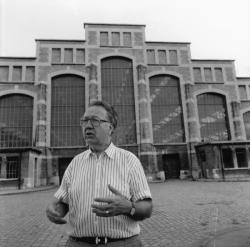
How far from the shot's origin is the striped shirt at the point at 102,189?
1788 mm

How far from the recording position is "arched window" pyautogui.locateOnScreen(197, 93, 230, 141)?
30.3 meters

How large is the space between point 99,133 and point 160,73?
97.7 feet

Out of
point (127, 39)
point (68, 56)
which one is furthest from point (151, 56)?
point (68, 56)

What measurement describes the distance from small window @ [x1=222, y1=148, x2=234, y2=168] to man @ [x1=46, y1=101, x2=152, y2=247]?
2810cm

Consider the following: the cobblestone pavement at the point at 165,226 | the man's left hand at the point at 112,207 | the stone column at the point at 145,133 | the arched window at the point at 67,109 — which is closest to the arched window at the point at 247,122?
the stone column at the point at 145,133

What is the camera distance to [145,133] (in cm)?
2752

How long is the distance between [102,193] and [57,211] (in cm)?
45

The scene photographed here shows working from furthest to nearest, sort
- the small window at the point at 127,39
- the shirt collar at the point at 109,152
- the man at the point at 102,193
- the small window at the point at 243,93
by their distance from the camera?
1. the small window at the point at 243,93
2. the small window at the point at 127,39
3. the shirt collar at the point at 109,152
4. the man at the point at 102,193

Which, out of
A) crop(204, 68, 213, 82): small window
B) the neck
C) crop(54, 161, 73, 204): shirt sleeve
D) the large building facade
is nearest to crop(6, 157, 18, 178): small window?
the large building facade

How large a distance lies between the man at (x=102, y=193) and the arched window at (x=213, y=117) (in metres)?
29.6

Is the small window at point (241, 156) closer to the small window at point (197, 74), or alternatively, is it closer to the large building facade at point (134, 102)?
the large building facade at point (134, 102)

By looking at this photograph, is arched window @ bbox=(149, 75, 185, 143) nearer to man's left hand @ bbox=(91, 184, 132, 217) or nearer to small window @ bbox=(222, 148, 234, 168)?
small window @ bbox=(222, 148, 234, 168)

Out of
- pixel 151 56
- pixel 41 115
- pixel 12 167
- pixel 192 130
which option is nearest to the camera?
pixel 12 167

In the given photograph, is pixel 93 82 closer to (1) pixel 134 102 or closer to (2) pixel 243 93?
(1) pixel 134 102
